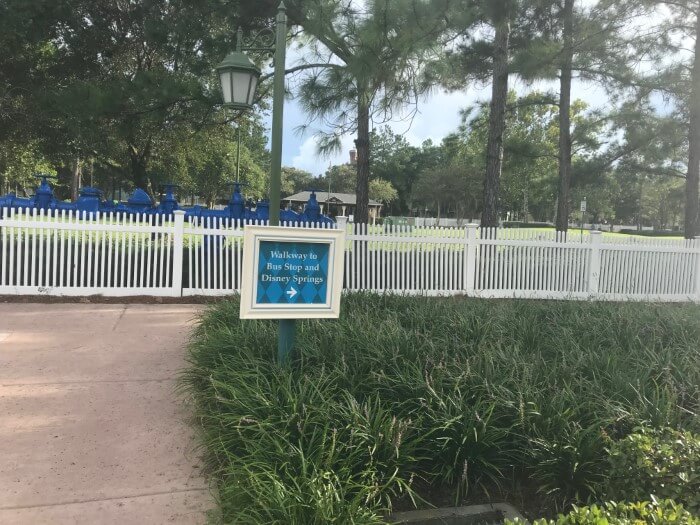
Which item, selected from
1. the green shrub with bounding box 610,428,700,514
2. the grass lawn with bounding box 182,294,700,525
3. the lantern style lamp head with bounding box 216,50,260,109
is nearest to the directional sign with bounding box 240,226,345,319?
the grass lawn with bounding box 182,294,700,525

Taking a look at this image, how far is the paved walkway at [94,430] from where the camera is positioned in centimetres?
288

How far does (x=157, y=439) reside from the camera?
369 centimetres

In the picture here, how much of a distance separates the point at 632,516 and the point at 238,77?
5.55 m

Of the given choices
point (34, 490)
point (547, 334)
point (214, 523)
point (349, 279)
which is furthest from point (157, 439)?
point (349, 279)

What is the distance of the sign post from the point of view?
3695 millimetres

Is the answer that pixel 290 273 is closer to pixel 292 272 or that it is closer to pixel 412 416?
pixel 292 272

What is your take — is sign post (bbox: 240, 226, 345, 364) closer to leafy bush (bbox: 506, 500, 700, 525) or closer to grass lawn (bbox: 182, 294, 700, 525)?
grass lawn (bbox: 182, 294, 700, 525)

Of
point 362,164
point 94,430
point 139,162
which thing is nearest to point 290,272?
point 94,430

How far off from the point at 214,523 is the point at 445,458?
135 centimetres

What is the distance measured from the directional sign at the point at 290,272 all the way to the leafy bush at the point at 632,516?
7.32 ft

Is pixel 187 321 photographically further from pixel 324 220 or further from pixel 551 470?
pixel 551 470

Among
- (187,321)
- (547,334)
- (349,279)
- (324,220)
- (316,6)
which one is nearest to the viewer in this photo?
(547,334)

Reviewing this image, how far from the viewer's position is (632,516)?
1.99m

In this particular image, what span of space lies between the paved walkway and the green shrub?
6.97 feet
